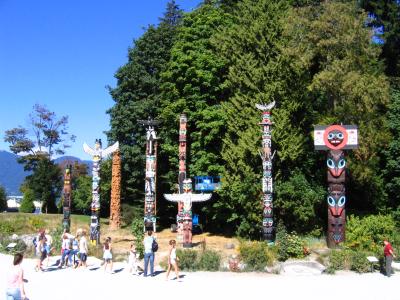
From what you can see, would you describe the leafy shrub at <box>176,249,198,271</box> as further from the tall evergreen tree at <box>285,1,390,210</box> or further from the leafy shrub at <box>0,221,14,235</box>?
the leafy shrub at <box>0,221,14,235</box>

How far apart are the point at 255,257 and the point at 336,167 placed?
7991 millimetres

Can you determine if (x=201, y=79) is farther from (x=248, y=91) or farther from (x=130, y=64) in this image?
(x=130, y=64)

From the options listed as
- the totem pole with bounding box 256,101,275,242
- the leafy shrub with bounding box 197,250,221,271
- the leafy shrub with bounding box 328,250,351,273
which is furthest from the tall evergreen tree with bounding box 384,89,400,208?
the leafy shrub with bounding box 197,250,221,271

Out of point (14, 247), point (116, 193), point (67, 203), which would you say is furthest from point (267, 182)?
point (116, 193)

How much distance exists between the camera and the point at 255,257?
55.3 feet

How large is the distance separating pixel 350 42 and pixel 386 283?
46.9 ft

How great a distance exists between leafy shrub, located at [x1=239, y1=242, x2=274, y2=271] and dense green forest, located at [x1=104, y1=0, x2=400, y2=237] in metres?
9.65

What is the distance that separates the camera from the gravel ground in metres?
13.0

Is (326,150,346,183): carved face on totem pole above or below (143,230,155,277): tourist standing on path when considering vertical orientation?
above

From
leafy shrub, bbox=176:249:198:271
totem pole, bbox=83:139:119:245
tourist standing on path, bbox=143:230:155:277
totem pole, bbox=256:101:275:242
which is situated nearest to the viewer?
tourist standing on path, bbox=143:230:155:277

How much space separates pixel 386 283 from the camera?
49.2 feet

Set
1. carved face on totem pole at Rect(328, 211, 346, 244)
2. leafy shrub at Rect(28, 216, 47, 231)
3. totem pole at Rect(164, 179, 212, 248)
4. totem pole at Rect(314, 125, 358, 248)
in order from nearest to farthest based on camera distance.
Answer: carved face on totem pole at Rect(328, 211, 346, 244) < totem pole at Rect(314, 125, 358, 248) < totem pole at Rect(164, 179, 212, 248) < leafy shrub at Rect(28, 216, 47, 231)

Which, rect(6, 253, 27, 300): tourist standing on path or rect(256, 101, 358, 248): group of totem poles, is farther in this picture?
rect(256, 101, 358, 248): group of totem poles

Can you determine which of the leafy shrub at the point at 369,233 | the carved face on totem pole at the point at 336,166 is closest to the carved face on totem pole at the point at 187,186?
the carved face on totem pole at the point at 336,166
